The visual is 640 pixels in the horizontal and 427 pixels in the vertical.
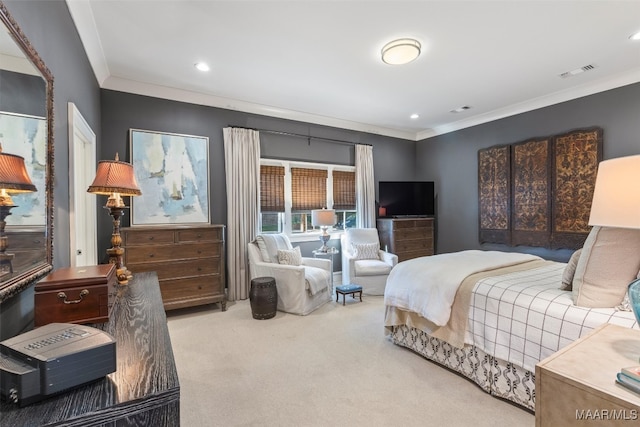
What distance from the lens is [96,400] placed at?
743 mm

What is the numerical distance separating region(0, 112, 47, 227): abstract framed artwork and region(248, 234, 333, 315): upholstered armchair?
→ 8.41 feet

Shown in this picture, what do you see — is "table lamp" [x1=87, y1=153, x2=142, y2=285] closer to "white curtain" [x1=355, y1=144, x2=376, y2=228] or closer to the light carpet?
the light carpet

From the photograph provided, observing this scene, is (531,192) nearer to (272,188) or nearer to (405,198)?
(405,198)

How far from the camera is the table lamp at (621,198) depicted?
1.09 meters

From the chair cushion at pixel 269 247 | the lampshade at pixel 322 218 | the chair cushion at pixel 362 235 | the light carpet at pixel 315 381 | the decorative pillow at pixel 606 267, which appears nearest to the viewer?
the decorative pillow at pixel 606 267

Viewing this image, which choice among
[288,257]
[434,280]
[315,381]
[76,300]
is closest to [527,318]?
[434,280]

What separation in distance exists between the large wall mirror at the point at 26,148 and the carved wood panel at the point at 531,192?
5351mm

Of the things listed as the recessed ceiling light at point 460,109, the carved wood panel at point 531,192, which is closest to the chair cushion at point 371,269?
the carved wood panel at point 531,192

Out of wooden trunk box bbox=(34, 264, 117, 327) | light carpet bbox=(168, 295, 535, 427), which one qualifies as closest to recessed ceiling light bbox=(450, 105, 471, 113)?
light carpet bbox=(168, 295, 535, 427)

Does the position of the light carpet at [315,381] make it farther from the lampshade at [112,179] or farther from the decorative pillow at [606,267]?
the lampshade at [112,179]

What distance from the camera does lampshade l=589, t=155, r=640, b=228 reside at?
1088mm

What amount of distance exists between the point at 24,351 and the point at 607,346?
2.02 metres

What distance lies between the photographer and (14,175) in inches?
45.2

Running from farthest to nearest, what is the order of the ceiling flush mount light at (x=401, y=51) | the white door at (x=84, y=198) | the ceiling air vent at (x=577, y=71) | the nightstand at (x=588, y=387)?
the ceiling air vent at (x=577, y=71) → the ceiling flush mount light at (x=401, y=51) → the white door at (x=84, y=198) → the nightstand at (x=588, y=387)
